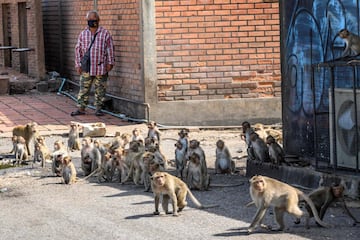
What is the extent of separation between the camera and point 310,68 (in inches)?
575

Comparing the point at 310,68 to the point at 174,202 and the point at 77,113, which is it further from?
the point at 77,113

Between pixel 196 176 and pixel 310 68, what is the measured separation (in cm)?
231

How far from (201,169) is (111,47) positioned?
8841 mm

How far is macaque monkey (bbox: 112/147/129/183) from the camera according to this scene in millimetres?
14836

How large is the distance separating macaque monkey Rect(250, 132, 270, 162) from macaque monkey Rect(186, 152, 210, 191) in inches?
44.1

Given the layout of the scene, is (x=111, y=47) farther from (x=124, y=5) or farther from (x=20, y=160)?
(x=20, y=160)

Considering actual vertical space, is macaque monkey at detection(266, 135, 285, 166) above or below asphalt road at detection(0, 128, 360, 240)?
above

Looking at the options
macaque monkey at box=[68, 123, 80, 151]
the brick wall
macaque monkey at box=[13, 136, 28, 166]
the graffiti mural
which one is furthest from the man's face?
the graffiti mural

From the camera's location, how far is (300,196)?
1125 cm

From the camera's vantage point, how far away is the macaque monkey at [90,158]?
1553 cm

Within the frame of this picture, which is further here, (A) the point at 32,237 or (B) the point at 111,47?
(B) the point at 111,47

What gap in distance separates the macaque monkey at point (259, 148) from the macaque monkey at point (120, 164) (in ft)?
6.20

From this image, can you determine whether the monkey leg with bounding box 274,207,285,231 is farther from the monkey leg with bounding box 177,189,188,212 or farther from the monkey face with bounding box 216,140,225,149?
the monkey face with bounding box 216,140,225,149

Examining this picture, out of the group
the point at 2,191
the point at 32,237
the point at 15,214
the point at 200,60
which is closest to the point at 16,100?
the point at 200,60
